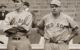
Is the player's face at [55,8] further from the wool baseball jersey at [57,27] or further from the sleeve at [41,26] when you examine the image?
the sleeve at [41,26]

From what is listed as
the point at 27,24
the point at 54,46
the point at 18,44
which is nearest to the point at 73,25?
the point at 54,46

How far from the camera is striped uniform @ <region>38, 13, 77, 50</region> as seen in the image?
32.4ft

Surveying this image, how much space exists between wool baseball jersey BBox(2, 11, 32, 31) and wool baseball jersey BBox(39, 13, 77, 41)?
0.41 meters

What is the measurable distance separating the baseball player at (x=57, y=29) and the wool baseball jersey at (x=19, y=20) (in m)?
0.36

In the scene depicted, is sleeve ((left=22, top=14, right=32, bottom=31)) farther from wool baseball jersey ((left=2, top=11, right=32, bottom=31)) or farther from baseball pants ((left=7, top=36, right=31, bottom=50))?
baseball pants ((left=7, top=36, right=31, bottom=50))

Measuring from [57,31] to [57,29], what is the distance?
0.05 m

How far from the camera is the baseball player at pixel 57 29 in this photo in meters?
9.89

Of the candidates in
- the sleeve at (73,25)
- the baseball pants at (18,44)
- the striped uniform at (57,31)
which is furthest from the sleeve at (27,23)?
the sleeve at (73,25)

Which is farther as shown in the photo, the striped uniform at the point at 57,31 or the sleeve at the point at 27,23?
the sleeve at the point at 27,23

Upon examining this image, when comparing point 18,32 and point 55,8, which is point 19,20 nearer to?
point 18,32

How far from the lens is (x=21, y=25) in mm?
10070

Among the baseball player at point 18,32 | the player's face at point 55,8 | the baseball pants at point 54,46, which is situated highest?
the player's face at point 55,8

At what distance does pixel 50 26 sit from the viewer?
9.99 meters

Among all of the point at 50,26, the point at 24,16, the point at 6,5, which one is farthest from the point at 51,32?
the point at 6,5
